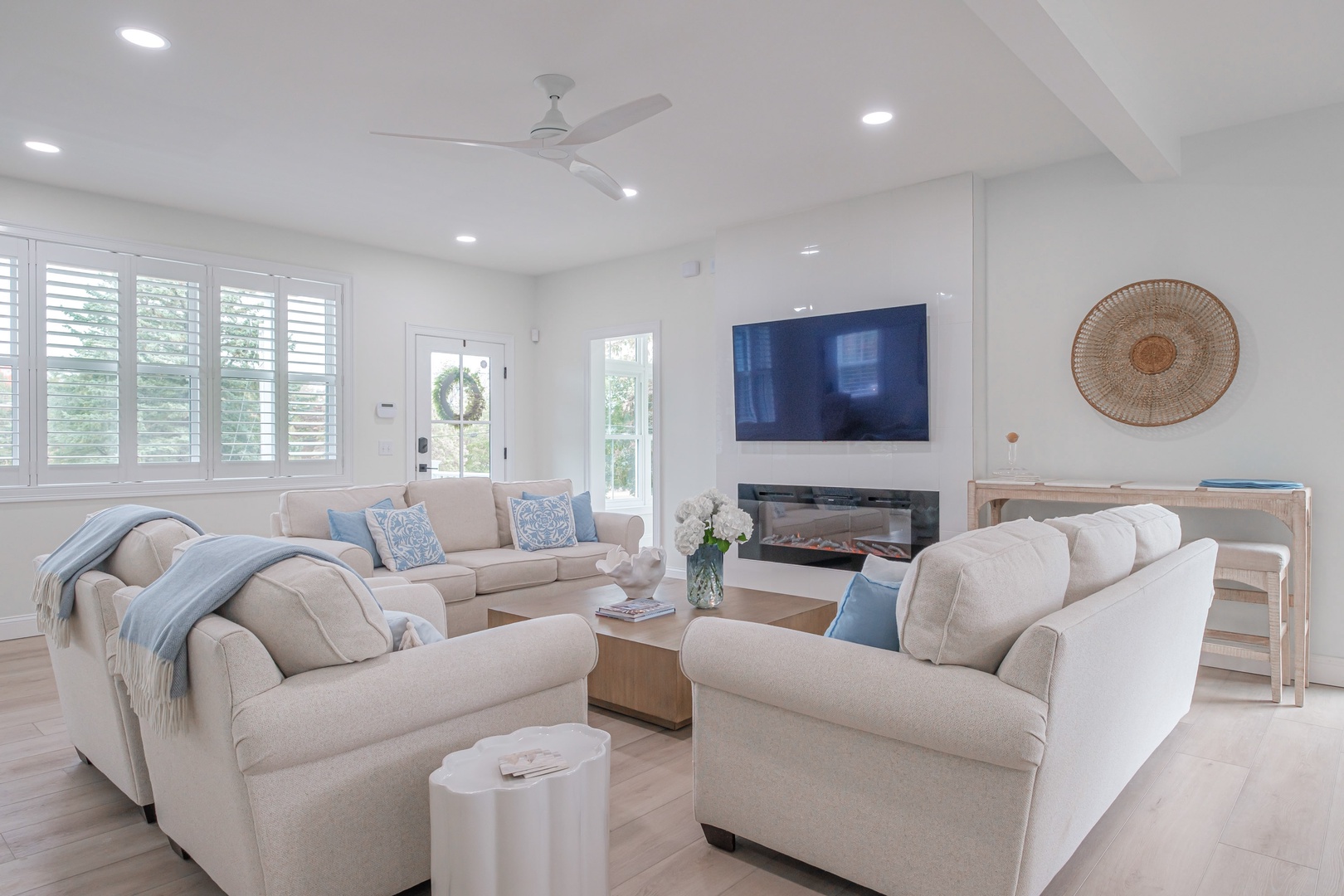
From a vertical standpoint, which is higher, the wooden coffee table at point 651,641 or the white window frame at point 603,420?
the white window frame at point 603,420

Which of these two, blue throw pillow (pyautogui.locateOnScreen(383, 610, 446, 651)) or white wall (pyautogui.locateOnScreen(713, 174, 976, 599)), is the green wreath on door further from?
blue throw pillow (pyautogui.locateOnScreen(383, 610, 446, 651))

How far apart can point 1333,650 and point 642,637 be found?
325 cm

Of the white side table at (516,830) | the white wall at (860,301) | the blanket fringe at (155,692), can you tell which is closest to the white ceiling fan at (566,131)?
the white wall at (860,301)

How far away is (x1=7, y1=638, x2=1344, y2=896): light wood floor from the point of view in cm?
198

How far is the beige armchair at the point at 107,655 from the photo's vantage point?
2.22 m

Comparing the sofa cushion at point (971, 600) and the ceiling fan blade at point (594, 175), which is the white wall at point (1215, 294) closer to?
the ceiling fan blade at point (594, 175)

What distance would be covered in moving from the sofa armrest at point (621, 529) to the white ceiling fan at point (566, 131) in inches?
91.6

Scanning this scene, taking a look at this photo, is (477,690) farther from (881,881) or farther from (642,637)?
(642,637)

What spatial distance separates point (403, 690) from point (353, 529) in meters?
2.66

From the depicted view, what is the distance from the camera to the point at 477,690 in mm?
1897

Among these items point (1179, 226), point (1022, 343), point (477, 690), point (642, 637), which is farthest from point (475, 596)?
point (1179, 226)

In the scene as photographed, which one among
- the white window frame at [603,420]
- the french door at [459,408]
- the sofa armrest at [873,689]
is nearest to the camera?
the sofa armrest at [873,689]

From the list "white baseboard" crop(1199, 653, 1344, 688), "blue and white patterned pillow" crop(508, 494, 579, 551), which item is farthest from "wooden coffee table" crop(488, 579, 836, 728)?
"white baseboard" crop(1199, 653, 1344, 688)

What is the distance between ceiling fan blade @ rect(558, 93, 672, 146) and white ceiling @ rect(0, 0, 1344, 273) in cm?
27
